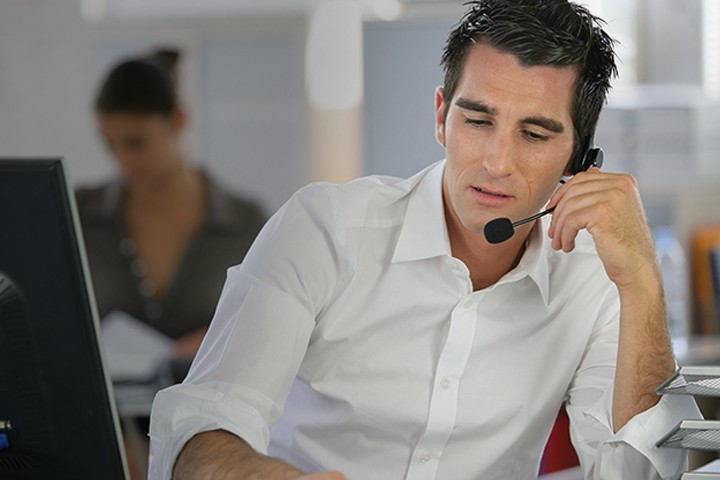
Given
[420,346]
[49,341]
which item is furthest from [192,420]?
[420,346]

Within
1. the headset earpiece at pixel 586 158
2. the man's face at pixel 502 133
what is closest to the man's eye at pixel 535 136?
the man's face at pixel 502 133

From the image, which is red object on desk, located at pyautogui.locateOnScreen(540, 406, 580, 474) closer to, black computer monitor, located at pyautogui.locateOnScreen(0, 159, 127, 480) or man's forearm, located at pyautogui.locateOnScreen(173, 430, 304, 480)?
man's forearm, located at pyautogui.locateOnScreen(173, 430, 304, 480)

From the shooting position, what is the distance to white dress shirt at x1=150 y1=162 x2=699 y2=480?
4.44 ft

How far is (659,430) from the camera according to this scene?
1.38 m

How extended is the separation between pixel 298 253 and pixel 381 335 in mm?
182

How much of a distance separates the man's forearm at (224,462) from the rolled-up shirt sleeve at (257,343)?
14mm

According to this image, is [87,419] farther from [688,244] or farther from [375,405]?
[688,244]

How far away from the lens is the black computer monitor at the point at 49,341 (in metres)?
0.98

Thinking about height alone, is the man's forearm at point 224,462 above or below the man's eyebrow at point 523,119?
below

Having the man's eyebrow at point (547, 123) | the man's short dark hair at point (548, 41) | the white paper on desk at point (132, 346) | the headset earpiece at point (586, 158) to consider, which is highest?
the man's short dark hair at point (548, 41)

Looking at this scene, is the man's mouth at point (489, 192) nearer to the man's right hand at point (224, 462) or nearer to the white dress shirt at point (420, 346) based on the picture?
the white dress shirt at point (420, 346)

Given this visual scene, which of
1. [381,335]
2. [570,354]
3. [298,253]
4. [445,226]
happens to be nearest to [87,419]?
[298,253]

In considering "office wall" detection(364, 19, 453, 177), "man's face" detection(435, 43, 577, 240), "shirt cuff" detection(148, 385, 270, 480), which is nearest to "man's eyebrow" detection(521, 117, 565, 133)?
"man's face" detection(435, 43, 577, 240)

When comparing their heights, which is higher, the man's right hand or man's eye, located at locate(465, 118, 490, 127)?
man's eye, located at locate(465, 118, 490, 127)
